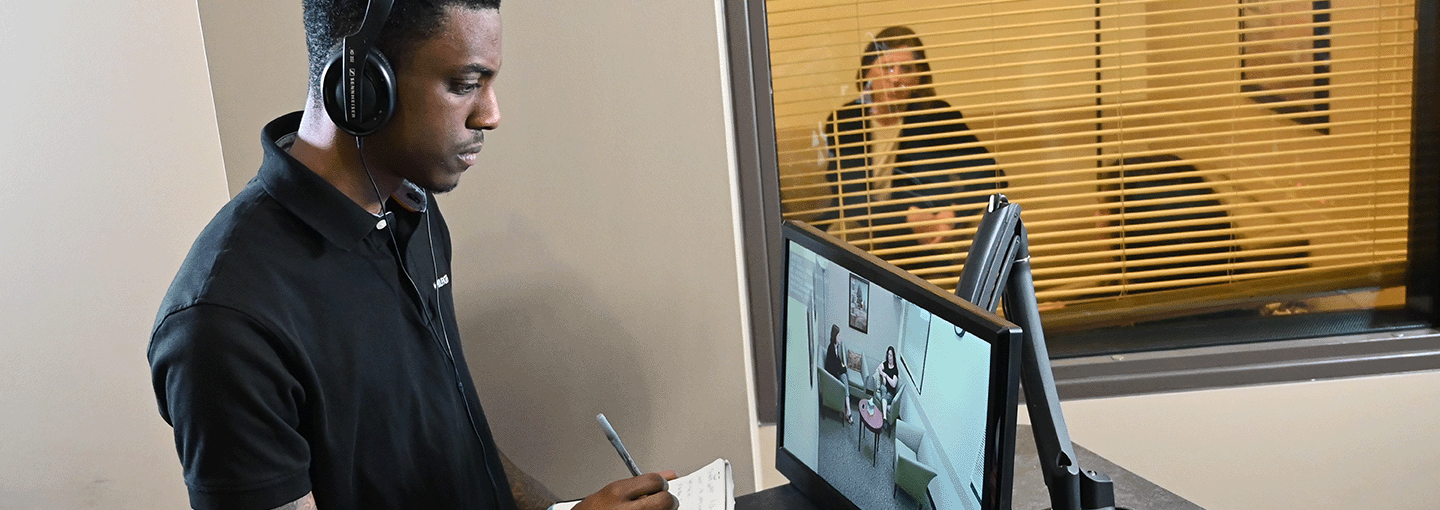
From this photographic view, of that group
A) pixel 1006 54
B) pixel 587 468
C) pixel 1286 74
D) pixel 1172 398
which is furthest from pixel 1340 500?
pixel 587 468

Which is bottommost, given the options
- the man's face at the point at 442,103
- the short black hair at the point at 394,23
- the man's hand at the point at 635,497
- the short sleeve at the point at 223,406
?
the man's hand at the point at 635,497

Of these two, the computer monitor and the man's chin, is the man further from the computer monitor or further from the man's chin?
the computer monitor

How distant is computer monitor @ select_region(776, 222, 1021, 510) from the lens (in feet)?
2.83

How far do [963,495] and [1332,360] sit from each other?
1.56 m

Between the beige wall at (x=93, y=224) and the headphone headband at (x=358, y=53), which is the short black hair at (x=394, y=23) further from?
the beige wall at (x=93, y=224)

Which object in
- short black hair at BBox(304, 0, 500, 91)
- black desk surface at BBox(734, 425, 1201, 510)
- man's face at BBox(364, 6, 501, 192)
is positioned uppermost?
short black hair at BBox(304, 0, 500, 91)

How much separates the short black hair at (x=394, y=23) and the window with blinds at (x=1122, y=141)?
3.23 ft

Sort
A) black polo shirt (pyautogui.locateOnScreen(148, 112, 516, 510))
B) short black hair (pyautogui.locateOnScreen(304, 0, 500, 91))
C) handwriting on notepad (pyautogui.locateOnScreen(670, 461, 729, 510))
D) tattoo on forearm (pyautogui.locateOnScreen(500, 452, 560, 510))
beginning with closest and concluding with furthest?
black polo shirt (pyautogui.locateOnScreen(148, 112, 516, 510)), short black hair (pyautogui.locateOnScreen(304, 0, 500, 91)), handwriting on notepad (pyautogui.locateOnScreen(670, 461, 729, 510)), tattoo on forearm (pyautogui.locateOnScreen(500, 452, 560, 510))

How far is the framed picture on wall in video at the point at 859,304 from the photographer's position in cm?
104

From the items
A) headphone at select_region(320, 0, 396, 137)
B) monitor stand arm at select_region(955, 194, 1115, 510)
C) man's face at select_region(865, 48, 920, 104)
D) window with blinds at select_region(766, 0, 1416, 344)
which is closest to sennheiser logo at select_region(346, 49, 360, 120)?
headphone at select_region(320, 0, 396, 137)

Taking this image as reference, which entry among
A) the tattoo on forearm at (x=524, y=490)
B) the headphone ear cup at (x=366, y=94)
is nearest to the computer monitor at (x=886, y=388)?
the tattoo on forearm at (x=524, y=490)

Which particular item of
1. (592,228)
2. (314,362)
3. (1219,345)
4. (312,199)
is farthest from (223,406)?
(1219,345)

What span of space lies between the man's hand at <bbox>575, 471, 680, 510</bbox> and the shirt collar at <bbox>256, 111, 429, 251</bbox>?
41cm

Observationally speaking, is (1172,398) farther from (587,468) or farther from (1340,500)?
(587,468)
